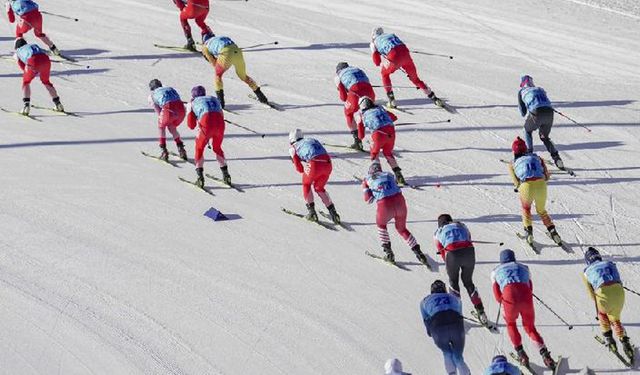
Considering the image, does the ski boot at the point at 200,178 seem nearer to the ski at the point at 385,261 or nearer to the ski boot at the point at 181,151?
the ski boot at the point at 181,151

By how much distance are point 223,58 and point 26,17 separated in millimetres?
4340

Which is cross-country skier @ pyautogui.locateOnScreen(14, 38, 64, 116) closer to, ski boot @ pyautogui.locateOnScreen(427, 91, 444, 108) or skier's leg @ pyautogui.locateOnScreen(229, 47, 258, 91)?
Result: skier's leg @ pyautogui.locateOnScreen(229, 47, 258, 91)

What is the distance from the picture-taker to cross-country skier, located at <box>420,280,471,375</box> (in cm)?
1302

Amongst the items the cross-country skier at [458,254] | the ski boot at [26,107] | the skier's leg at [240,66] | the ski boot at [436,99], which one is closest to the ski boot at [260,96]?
the skier's leg at [240,66]

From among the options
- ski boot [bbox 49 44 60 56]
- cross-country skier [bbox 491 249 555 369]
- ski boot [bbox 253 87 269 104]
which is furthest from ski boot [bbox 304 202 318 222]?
ski boot [bbox 49 44 60 56]

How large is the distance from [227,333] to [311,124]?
22.8 ft

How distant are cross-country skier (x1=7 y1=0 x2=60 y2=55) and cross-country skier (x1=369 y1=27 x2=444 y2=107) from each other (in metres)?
6.31

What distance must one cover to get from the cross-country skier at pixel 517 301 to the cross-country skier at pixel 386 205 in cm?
204

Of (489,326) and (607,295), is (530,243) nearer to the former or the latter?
(489,326)

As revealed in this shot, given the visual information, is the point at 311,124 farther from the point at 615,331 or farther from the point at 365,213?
the point at 615,331

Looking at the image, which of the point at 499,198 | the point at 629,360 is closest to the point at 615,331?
the point at 629,360

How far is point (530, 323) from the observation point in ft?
45.0

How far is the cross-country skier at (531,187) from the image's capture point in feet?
52.9

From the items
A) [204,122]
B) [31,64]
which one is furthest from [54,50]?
[204,122]
